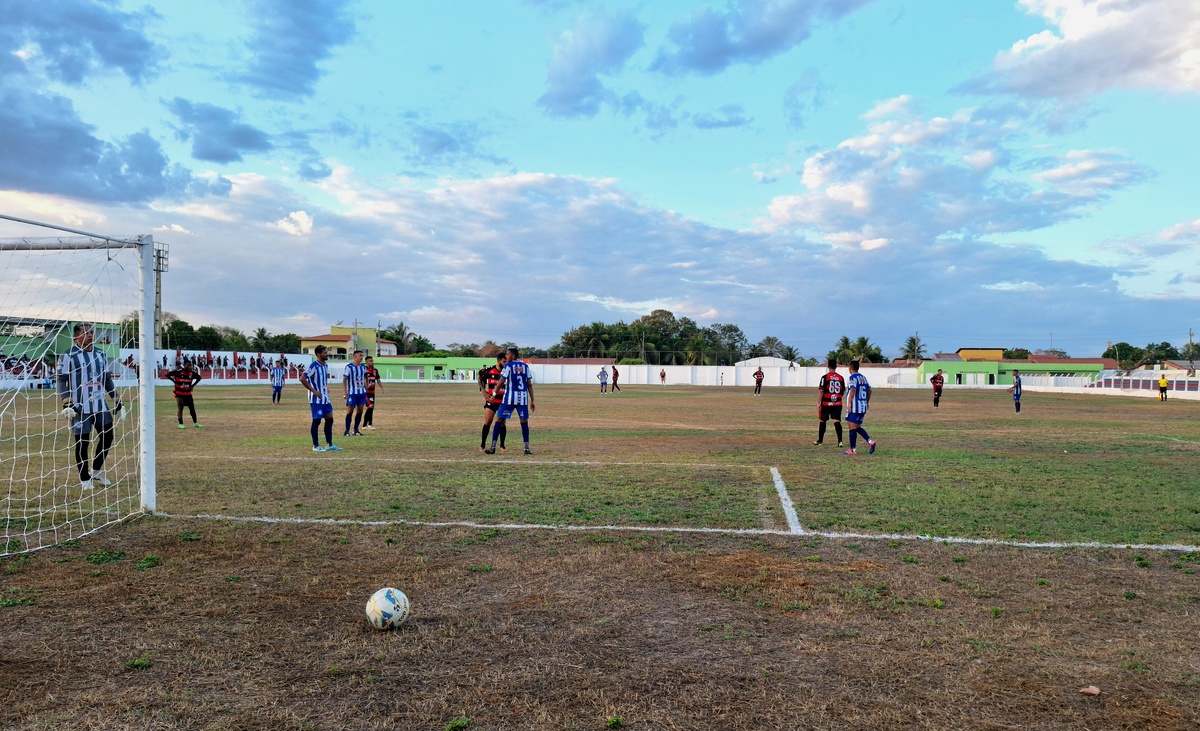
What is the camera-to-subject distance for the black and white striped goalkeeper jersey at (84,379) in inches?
353

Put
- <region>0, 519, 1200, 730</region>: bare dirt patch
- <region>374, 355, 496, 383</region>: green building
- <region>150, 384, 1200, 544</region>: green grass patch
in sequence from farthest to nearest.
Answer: <region>374, 355, 496, 383</region>: green building, <region>150, 384, 1200, 544</region>: green grass patch, <region>0, 519, 1200, 730</region>: bare dirt patch

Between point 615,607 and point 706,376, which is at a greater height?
point 706,376

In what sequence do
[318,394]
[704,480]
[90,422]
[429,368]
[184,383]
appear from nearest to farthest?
1. [90,422]
2. [704,480]
3. [318,394]
4. [184,383]
5. [429,368]

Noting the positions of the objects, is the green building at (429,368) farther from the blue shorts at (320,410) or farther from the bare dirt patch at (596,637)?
the bare dirt patch at (596,637)

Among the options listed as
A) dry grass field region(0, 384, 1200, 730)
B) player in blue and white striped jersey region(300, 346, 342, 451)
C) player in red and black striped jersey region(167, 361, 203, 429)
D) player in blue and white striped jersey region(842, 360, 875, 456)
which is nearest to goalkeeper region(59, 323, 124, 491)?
dry grass field region(0, 384, 1200, 730)

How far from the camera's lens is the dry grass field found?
3.64 metres

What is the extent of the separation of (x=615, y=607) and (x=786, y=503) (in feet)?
14.3

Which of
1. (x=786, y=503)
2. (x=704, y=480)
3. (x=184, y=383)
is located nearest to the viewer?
(x=786, y=503)

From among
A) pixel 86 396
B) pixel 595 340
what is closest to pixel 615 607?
pixel 86 396

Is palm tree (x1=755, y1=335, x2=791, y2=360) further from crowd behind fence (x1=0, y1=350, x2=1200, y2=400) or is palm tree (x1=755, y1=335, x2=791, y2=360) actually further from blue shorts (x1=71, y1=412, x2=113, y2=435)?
blue shorts (x1=71, y1=412, x2=113, y2=435)

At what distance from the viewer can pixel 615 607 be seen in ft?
16.6

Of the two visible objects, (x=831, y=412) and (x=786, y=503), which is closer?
(x=786, y=503)

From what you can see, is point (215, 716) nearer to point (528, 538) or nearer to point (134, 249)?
point (528, 538)

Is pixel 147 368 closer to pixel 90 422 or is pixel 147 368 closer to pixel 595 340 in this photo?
pixel 90 422
